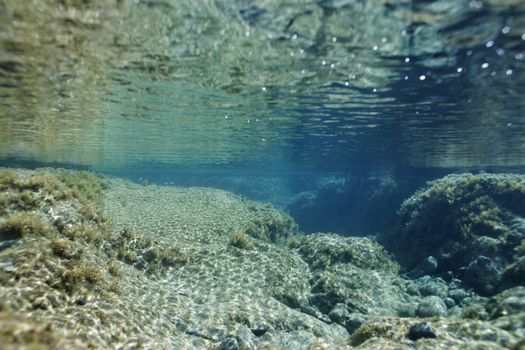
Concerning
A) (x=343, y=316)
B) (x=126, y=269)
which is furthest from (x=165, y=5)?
(x=343, y=316)

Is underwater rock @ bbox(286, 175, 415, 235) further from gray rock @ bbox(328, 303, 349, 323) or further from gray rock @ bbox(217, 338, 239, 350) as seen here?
gray rock @ bbox(217, 338, 239, 350)

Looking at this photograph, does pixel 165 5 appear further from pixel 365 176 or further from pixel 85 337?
pixel 365 176

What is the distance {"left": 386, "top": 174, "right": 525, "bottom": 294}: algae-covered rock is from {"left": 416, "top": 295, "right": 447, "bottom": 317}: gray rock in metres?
3.07

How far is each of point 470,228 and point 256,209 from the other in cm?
1418

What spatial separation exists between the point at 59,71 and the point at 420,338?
53.5 feet

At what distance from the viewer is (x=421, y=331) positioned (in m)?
6.57

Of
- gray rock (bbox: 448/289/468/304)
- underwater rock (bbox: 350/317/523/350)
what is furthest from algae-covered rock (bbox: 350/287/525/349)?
gray rock (bbox: 448/289/468/304)

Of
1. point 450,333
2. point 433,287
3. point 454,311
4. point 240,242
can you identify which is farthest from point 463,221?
point 450,333

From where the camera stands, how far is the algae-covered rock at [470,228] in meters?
13.9

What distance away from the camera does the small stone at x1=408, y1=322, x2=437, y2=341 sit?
6.55 m

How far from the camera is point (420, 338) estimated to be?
654cm

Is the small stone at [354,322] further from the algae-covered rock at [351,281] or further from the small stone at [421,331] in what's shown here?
the small stone at [421,331]

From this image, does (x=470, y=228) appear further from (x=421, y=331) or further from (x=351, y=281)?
(x=421, y=331)

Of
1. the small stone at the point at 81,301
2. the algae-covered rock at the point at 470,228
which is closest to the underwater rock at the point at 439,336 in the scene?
the small stone at the point at 81,301
